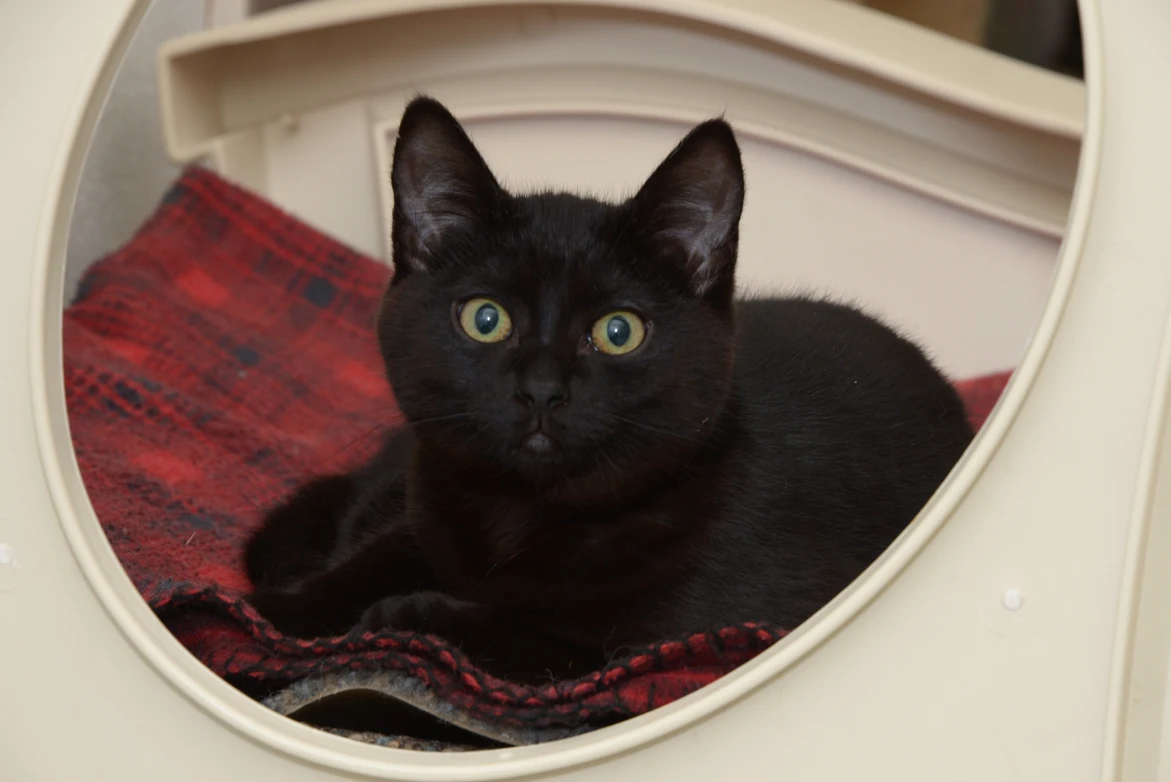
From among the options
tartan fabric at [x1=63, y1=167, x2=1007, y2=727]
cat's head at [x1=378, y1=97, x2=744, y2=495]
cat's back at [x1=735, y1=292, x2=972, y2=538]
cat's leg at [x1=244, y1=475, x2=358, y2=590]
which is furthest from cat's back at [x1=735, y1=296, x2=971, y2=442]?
cat's leg at [x1=244, y1=475, x2=358, y2=590]

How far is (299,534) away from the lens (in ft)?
4.55

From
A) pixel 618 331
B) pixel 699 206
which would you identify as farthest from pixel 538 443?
pixel 699 206

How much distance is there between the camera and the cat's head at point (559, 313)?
1006 millimetres

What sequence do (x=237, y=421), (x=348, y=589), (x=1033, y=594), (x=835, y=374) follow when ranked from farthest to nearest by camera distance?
(x=237, y=421), (x=835, y=374), (x=348, y=589), (x=1033, y=594)

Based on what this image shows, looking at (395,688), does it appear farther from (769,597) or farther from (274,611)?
(769,597)

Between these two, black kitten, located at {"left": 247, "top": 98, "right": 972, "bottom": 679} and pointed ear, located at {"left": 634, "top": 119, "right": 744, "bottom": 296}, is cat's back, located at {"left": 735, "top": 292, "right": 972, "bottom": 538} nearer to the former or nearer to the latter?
black kitten, located at {"left": 247, "top": 98, "right": 972, "bottom": 679}

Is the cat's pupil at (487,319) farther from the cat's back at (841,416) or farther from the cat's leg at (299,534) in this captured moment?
the cat's leg at (299,534)

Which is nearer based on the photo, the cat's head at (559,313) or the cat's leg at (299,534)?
the cat's head at (559,313)

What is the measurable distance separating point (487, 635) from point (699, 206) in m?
0.46

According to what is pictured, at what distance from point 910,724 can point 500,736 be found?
0.35m

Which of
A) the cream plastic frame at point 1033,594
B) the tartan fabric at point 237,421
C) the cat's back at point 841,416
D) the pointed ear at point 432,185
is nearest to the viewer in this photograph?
the cream plastic frame at point 1033,594

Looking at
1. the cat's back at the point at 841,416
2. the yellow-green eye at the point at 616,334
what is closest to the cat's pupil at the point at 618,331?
the yellow-green eye at the point at 616,334

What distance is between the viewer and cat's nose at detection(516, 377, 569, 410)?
97 cm

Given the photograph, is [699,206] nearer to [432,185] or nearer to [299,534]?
[432,185]
